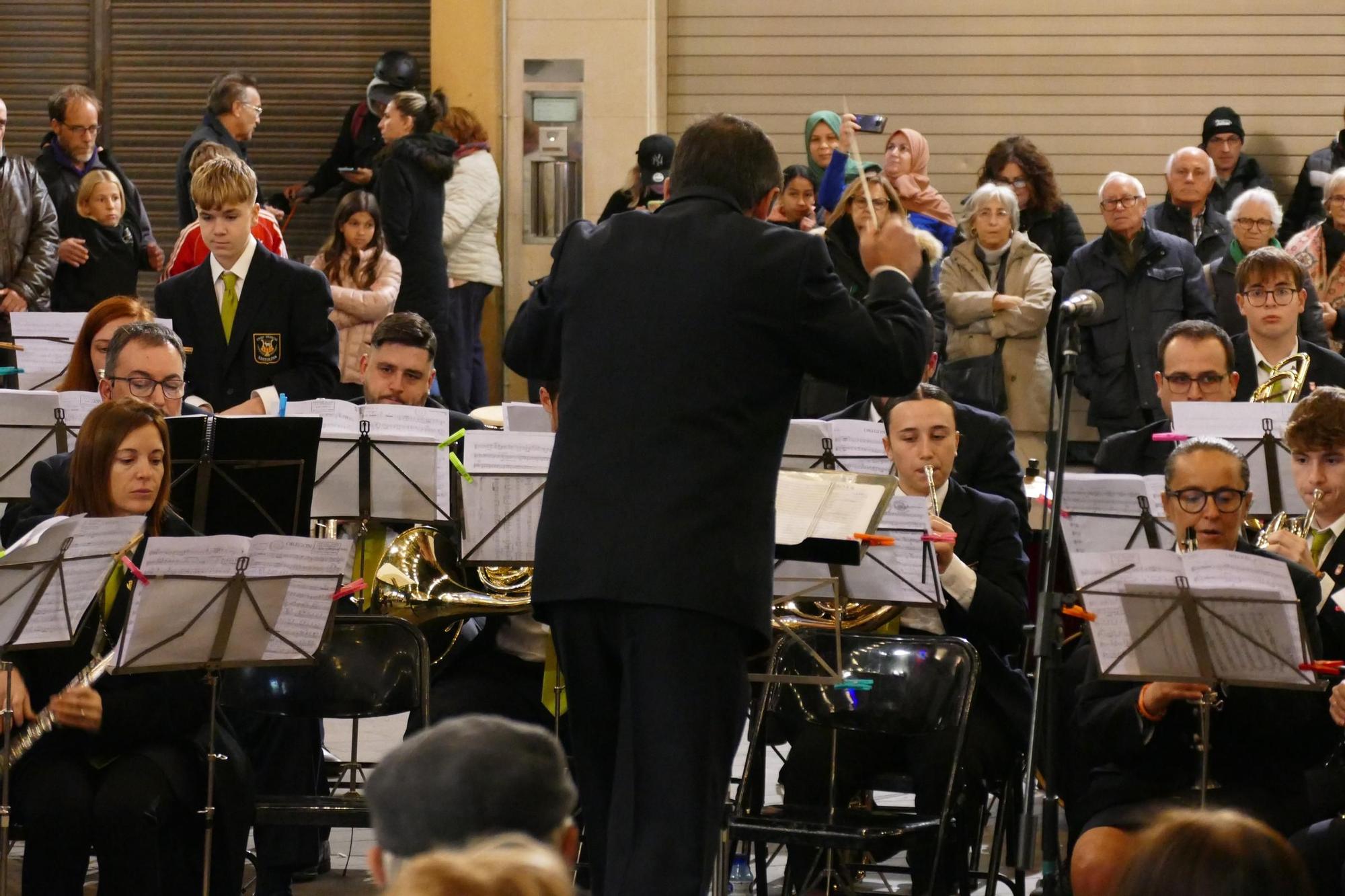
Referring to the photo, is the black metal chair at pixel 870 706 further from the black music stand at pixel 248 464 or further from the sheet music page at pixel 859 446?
the black music stand at pixel 248 464

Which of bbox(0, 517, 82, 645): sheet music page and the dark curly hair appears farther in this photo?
the dark curly hair

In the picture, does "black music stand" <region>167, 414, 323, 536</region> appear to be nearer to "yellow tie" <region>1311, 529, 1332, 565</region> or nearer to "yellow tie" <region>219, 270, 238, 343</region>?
"yellow tie" <region>219, 270, 238, 343</region>

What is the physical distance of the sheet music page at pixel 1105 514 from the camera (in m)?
5.39

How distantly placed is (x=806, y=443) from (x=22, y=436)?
2377mm

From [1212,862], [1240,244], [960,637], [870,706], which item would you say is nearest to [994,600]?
[960,637]

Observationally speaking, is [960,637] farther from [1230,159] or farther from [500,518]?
[1230,159]

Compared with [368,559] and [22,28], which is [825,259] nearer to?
[368,559]

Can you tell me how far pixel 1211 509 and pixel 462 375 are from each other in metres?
5.70

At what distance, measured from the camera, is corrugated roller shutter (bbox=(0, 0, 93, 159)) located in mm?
11680

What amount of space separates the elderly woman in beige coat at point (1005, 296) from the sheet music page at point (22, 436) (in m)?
4.26

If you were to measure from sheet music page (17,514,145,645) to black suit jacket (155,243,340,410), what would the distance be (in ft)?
8.21

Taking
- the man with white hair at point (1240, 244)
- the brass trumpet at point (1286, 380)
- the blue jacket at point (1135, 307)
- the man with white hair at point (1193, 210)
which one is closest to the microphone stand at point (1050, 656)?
the brass trumpet at point (1286, 380)

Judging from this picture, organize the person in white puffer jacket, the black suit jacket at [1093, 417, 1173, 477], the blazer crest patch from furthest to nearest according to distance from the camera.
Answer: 1. the person in white puffer jacket
2. the blazer crest patch
3. the black suit jacket at [1093, 417, 1173, 477]

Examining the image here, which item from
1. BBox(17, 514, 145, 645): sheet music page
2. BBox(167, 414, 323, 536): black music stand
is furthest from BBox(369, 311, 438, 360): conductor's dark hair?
BBox(17, 514, 145, 645): sheet music page
